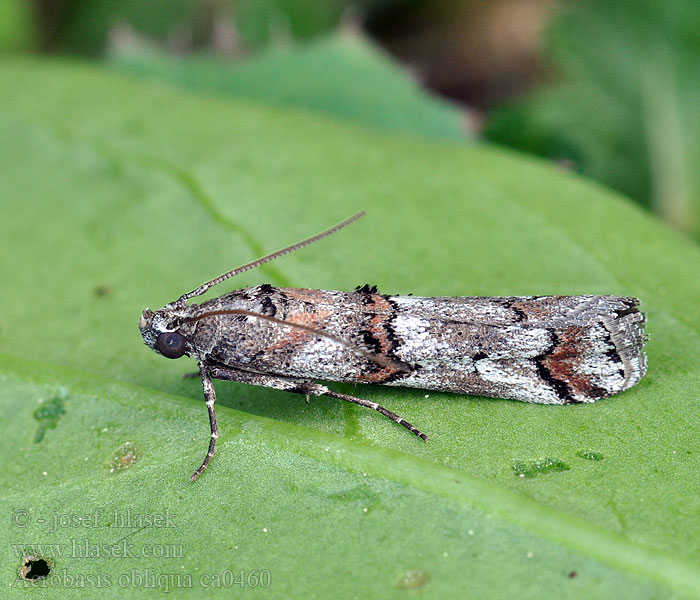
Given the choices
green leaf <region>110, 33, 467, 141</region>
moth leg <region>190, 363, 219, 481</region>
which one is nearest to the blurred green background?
green leaf <region>110, 33, 467, 141</region>

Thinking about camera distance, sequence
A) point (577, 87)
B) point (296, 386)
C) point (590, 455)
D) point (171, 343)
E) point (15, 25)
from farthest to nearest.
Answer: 1. point (15, 25)
2. point (577, 87)
3. point (171, 343)
4. point (296, 386)
5. point (590, 455)

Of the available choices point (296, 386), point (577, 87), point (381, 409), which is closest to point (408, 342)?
point (381, 409)

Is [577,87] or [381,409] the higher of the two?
[577,87]

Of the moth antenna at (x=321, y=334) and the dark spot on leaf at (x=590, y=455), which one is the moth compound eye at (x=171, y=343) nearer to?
the moth antenna at (x=321, y=334)

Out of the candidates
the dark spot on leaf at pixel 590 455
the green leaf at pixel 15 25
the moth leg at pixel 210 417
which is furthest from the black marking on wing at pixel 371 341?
the green leaf at pixel 15 25

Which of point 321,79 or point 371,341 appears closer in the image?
point 371,341

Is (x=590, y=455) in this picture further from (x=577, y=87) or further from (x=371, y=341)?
(x=577, y=87)
